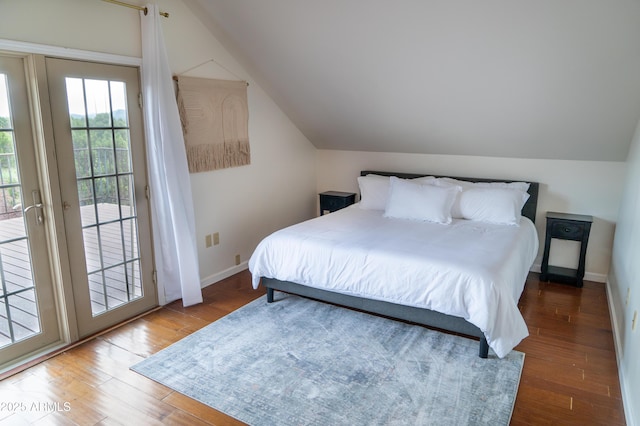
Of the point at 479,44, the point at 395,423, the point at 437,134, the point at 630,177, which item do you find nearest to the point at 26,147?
the point at 395,423

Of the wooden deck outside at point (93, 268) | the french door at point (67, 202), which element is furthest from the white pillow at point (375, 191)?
the wooden deck outside at point (93, 268)

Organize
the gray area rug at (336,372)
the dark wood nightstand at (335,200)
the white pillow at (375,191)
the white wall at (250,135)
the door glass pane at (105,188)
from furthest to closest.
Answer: the dark wood nightstand at (335,200) < the white pillow at (375,191) < the door glass pane at (105,188) < the white wall at (250,135) < the gray area rug at (336,372)

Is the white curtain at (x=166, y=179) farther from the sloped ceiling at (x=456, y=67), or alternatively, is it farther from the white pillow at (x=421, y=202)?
the white pillow at (x=421, y=202)

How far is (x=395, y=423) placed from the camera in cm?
213

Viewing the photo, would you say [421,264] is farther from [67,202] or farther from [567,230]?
[67,202]

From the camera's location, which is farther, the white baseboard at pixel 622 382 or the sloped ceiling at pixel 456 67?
the sloped ceiling at pixel 456 67

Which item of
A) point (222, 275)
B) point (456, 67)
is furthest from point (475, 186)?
point (222, 275)

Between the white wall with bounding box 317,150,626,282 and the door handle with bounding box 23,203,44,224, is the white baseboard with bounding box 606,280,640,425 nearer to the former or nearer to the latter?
the white wall with bounding box 317,150,626,282

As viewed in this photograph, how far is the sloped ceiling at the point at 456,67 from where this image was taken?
8.91 ft

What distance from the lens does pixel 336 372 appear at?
2.57 meters

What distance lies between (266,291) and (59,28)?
97.1 inches

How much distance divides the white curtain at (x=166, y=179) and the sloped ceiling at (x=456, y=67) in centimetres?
69

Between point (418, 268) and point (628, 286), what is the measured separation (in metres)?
1.35

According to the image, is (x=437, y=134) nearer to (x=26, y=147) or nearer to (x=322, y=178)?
(x=322, y=178)
